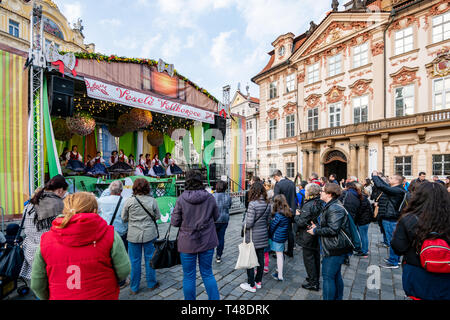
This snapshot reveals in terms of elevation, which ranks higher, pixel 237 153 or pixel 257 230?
pixel 237 153

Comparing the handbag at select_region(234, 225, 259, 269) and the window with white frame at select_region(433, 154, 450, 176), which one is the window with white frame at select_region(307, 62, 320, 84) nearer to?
the window with white frame at select_region(433, 154, 450, 176)

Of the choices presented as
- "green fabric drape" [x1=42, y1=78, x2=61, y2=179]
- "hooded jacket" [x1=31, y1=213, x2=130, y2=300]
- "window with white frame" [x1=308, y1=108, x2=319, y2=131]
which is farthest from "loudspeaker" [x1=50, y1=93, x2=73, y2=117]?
"window with white frame" [x1=308, y1=108, x2=319, y2=131]

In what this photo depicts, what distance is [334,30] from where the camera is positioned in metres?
17.0

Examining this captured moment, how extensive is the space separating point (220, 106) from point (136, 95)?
4.01 m

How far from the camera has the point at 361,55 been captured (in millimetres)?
15742

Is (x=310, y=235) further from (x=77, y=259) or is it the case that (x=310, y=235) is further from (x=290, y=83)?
(x=290, y=83)

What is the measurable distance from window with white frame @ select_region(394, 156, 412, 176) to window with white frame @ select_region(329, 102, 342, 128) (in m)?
4.61

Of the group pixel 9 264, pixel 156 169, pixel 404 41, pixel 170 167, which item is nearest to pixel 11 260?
pixel 9 264

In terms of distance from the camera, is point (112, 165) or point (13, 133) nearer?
point (13, 133)

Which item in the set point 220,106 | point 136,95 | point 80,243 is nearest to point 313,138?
point 220,106

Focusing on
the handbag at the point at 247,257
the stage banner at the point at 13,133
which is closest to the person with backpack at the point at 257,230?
the handbag at the point at 247,257

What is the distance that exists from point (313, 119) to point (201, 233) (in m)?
18.0

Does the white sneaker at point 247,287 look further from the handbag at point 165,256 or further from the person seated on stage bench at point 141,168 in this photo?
the person seated on stage bench at point 141,168
